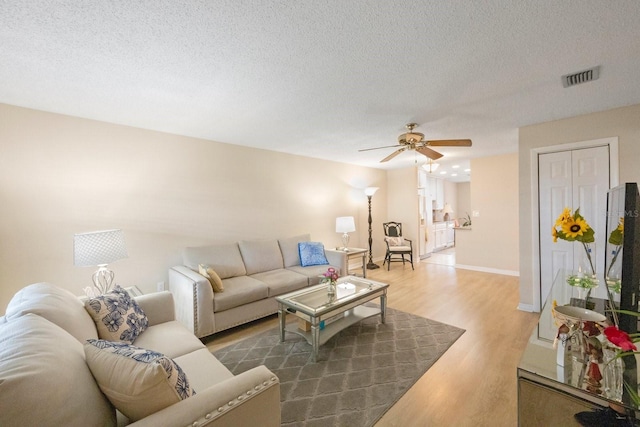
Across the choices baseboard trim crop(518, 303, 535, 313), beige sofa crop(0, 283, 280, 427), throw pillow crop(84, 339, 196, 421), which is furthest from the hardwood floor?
throw pillow crop(84, 339, 196, 421)

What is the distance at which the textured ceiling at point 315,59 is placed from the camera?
1310 millimetres

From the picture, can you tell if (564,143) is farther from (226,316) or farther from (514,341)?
(226,316)

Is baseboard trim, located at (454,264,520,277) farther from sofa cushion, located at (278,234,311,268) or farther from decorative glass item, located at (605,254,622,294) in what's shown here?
sofa cushion, located at (278,234,311,268)

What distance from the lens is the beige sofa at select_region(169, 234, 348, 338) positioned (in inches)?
101

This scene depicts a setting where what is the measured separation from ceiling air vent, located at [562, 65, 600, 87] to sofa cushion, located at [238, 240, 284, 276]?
362 centimetres

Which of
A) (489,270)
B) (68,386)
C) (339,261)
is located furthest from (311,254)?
(489,270)

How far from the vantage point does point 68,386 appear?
0.82 meters

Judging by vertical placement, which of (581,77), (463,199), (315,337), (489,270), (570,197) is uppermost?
(581,77)

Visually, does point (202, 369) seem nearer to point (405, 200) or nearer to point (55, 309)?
point (55, 309)

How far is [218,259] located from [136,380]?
245 centimetres

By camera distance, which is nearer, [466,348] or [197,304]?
[466,348]

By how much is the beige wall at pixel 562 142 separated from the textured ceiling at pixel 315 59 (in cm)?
15

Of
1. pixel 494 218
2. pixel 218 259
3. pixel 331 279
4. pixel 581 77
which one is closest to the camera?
pixel 581 77

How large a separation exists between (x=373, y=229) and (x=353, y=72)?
466 cm
